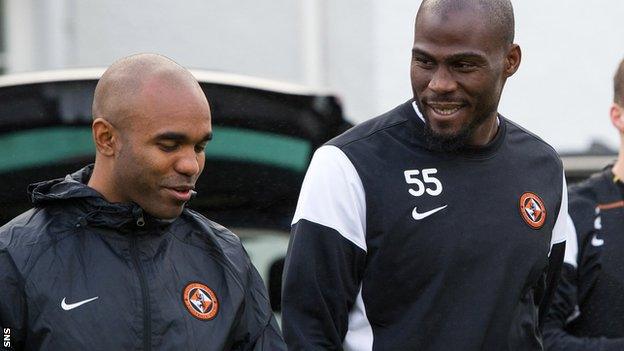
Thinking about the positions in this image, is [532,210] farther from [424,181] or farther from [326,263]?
[326,263]

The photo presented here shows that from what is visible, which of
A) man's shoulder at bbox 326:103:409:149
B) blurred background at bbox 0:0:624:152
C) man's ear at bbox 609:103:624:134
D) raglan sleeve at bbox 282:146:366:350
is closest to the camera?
raglan sleeve at bbox 282:146:366:350

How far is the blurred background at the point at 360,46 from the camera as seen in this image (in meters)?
6.38

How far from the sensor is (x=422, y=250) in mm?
3336

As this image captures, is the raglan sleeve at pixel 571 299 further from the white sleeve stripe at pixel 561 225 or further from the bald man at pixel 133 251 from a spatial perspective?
the bald man at pixel 133 251

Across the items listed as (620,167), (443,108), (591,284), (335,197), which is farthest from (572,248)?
(335,197)

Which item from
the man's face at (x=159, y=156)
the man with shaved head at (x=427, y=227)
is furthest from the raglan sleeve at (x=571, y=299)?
the man's face at (x=159, y=156)

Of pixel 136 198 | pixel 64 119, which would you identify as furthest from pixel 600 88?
pixel 136 198

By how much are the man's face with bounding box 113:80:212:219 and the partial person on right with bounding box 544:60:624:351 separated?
4.69 ft

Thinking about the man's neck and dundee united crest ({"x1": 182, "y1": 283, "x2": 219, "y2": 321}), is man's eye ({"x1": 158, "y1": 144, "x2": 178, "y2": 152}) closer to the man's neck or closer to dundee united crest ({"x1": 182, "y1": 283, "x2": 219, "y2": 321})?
dundee united crest ({"x1": 182, "y1": 283, "x2": 219, "y2": 321})

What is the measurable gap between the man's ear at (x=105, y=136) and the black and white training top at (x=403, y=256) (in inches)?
21.0

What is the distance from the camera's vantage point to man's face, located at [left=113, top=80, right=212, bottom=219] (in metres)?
3.03

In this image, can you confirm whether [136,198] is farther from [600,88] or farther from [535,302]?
[600,88]

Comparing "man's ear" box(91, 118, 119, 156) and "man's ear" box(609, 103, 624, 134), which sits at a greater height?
"man's ear" box(91, 118, 119, 156)

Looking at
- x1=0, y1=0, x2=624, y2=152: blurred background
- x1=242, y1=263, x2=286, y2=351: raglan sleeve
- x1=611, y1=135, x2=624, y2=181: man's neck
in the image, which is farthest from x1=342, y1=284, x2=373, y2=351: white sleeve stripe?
x1=0, y1=0, x2=624, y2=152: blurred background
